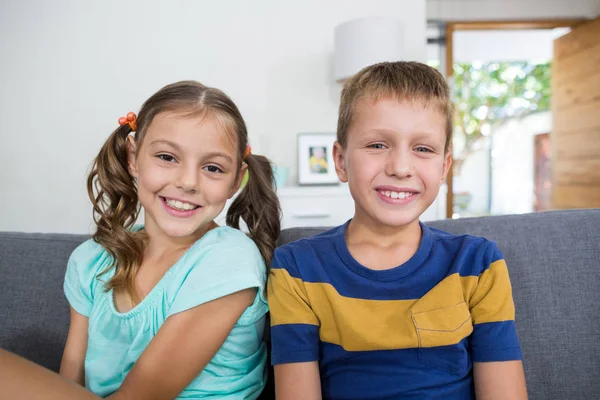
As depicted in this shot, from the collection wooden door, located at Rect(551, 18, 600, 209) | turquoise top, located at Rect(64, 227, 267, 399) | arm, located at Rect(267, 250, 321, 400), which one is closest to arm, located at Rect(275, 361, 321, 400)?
arm, located at Rect(267, 250, 321, 400)

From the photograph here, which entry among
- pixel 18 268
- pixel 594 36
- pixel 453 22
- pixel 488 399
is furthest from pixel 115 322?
pixel 594 36

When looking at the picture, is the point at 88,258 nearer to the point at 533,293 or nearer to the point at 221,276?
the point at 221,276

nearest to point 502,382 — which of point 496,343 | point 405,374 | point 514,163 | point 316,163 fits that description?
point 496,343

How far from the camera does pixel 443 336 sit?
0.93m

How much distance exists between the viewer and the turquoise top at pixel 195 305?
0.97 metres

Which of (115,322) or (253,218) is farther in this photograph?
(253,218)

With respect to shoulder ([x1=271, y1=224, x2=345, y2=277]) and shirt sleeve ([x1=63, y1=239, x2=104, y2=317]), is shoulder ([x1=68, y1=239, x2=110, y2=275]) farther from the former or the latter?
shoulder ([x1=271, y1=224, x2=345, y2=277])

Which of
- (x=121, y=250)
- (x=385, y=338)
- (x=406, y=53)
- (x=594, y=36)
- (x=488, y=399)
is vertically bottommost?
(x=488, y=399)

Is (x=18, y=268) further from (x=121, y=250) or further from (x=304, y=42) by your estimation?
(x=304, y=42)

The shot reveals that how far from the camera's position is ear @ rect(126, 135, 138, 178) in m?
1.15

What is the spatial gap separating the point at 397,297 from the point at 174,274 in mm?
444

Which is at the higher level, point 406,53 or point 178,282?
point 406,53

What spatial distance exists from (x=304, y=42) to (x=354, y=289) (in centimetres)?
304

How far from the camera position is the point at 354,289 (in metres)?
0.97
